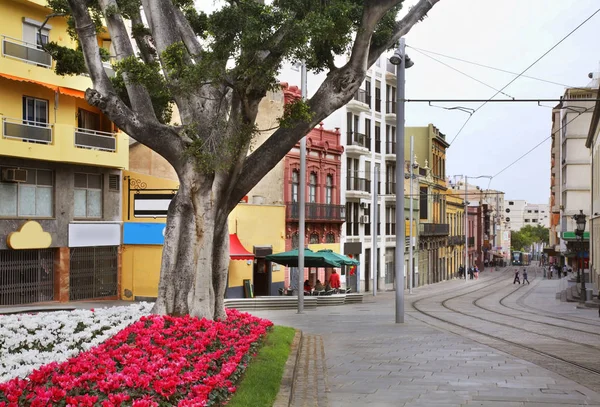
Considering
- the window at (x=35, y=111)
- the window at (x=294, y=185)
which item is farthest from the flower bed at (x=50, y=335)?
the window at (x=294, y=185)

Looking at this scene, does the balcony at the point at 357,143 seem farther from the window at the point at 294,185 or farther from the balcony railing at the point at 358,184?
the window at the point at 294,185

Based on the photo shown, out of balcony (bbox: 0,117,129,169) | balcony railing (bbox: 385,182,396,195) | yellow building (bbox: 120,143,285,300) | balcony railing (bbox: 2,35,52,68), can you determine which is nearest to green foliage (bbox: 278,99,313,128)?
balcony (bbox: 0,117,129,169)

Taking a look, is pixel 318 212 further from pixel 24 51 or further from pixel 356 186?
pixel 24 51

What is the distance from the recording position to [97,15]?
15992 millimetres

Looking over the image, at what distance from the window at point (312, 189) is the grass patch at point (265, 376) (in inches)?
1260

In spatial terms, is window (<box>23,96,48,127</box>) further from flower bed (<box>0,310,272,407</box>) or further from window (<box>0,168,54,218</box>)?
flower bed (<box>0,310,272,407</box>)

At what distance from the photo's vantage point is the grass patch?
9078mm

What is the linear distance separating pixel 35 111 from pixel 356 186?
27.3 m

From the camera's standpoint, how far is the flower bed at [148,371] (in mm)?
7535

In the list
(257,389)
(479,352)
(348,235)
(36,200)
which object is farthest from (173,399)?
(348,235)

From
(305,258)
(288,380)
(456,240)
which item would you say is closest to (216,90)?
(288,380)

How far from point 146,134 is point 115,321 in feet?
10.5

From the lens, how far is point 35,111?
29.2 m

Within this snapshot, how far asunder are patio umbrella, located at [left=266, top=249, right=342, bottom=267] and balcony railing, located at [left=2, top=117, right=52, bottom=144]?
991cm
